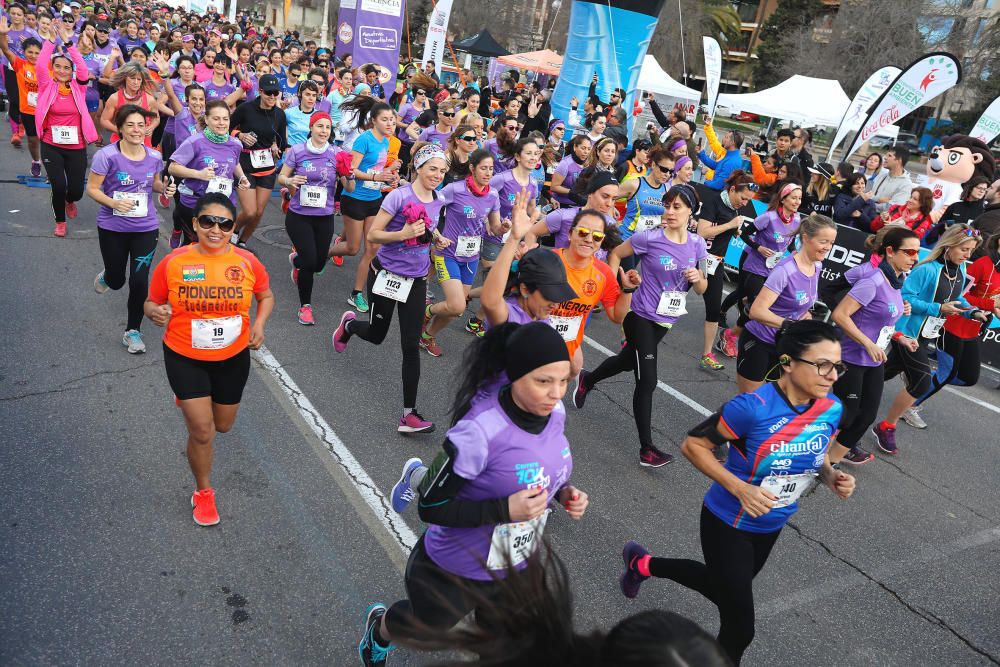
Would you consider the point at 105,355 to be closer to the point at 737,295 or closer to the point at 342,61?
the point at 737,295

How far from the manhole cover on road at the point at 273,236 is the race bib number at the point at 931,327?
6.91 m

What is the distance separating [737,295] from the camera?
7.65m

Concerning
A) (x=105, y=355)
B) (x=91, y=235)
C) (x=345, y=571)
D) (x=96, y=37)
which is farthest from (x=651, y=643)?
(x=96, y=37)

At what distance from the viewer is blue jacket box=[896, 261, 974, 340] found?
5.53 m

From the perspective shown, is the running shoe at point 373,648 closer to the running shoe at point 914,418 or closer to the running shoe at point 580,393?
the running shoe at point 580,393

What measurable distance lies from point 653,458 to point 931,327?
2486 millimetres

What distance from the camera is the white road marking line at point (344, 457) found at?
399cm

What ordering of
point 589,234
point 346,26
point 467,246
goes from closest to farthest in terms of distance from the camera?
point 589,234
point 467,246
point 346,26

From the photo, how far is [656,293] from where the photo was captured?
17.2 feet

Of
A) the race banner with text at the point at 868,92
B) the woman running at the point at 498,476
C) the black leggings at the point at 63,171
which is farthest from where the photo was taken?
the race banner with text at the point at 868,92

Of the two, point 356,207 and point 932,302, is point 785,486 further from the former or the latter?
point 356,207

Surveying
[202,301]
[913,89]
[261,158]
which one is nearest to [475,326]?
[261,158]

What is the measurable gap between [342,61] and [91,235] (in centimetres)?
982

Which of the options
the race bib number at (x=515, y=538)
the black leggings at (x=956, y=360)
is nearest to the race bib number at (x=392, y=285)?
the race bib number at (x=515, y=538)
